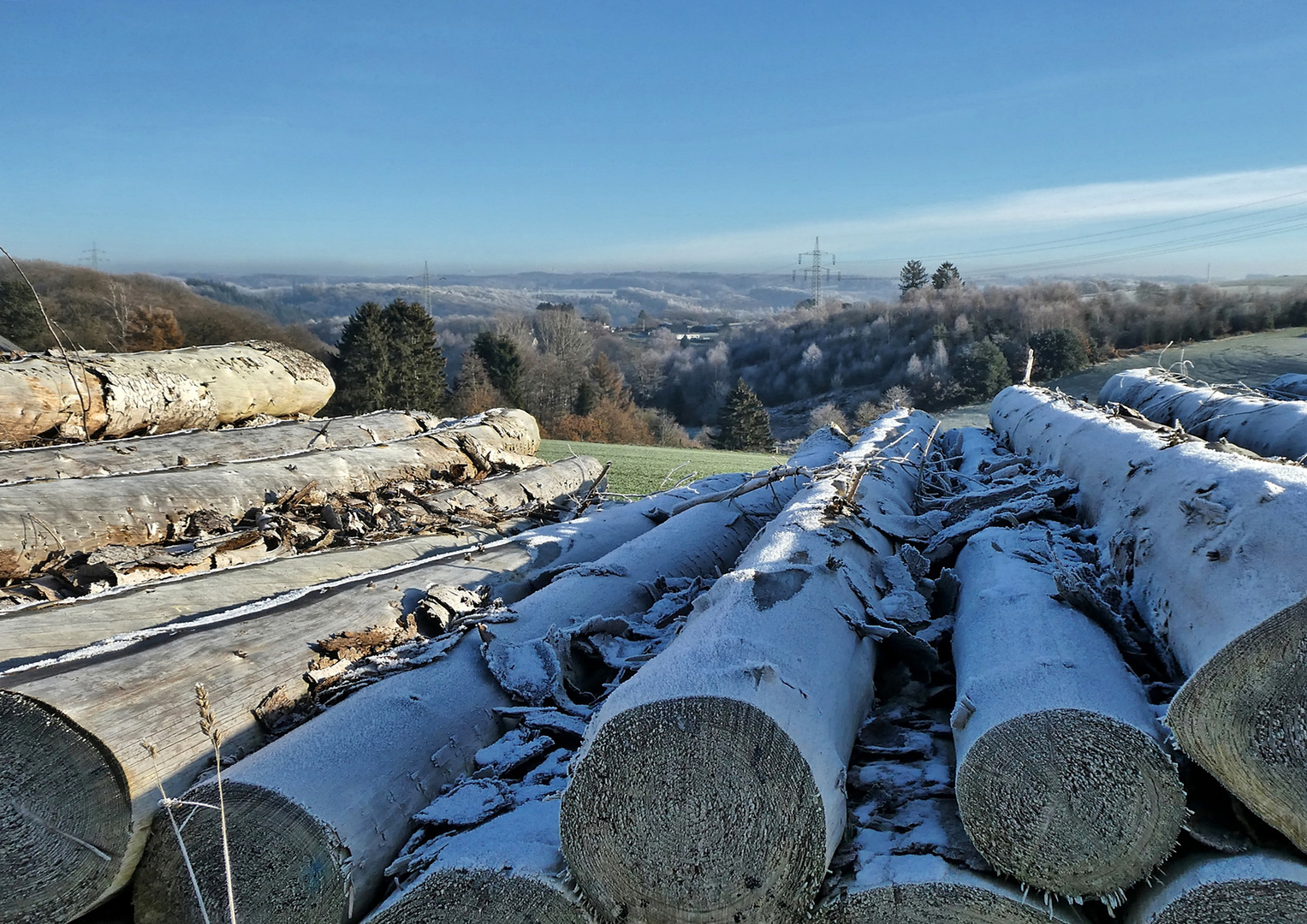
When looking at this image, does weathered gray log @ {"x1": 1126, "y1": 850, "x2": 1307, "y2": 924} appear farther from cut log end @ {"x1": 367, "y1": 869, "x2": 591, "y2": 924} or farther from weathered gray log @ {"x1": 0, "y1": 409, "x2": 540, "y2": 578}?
weathered gray log @ {"x1": 0, "y1": 409, "x2": 540, "y2": 578}

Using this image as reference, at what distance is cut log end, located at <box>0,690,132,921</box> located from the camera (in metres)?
2.05

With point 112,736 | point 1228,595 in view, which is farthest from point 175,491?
point 1228,595

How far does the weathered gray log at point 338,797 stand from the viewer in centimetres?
199

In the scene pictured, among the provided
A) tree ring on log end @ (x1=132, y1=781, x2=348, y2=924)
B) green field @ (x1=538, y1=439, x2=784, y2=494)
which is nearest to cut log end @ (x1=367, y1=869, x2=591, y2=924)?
tree ring on log end @ (x1=132, y1=781, x2=348, y2=924)

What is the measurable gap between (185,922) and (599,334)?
88460 mm

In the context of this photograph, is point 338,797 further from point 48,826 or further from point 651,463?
point 651,463

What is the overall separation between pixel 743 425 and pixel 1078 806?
3620 cm

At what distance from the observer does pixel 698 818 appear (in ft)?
5.81

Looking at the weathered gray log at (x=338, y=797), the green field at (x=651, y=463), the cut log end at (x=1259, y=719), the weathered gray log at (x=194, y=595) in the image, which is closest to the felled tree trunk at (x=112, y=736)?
the weathered gray log at (x=338, y=797)

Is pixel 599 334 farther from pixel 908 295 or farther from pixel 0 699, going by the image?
pixel 0 699

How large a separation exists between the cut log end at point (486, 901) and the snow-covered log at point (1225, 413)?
4.48 m

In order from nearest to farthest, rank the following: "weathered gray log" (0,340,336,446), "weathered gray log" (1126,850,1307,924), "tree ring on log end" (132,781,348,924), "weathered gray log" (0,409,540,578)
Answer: "weathered gray log" (1126,850,1307,924)
"tree ring on log end" (132,781,348,924)
"weathered gray log" (0,409,540,578)
"weathered gray log" (0,340,336,446)

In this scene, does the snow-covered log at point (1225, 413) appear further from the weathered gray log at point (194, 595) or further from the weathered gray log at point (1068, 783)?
the weathered gray log at point (194, 595)

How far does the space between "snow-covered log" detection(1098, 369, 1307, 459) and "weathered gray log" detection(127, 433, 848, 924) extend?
446cm
